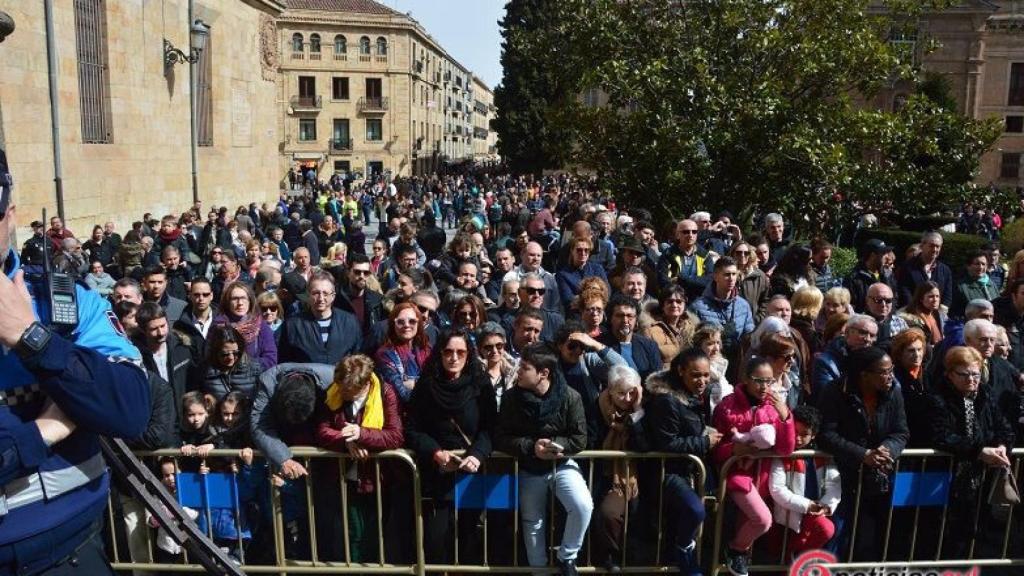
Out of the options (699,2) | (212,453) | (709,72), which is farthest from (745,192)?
(212,453)

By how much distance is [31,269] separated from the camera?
2.10 m

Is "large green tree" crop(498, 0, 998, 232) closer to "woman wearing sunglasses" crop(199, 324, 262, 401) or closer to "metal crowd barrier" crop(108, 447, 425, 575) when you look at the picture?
"woman wearing sunglasses" crop(199, 324, 262, 401)

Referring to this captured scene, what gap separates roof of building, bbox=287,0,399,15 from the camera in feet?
178

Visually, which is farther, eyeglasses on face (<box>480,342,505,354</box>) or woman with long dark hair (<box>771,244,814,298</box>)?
woman with long dark hair (<box>771,244,814,298</box>)

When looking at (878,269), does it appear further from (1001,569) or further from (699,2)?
(699,2)

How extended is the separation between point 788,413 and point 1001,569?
172cm

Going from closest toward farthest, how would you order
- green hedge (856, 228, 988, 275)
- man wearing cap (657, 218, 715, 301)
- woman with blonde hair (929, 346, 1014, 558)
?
woman with blonde hair (929, 346, 1014, 558) < man wearing cap (657, 218, 715, 301) < green hedge (856, 228, 988, 275)

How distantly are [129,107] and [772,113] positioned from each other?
41.8 ft

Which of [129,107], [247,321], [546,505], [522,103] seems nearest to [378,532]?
[546,505]

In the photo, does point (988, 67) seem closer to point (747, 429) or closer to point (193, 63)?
point (193, 63)

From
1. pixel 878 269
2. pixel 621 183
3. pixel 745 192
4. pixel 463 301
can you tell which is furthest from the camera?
pixel 621 183

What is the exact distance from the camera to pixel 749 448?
4.28 metres

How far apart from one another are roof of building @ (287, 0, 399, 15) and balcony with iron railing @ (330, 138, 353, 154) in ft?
28.7

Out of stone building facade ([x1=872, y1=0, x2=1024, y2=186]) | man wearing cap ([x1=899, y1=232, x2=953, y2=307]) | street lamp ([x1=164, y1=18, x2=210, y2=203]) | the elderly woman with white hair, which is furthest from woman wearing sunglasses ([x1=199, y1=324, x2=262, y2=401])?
stone building facade ([x1=872, y1=0, x2=1024, y2=186])
